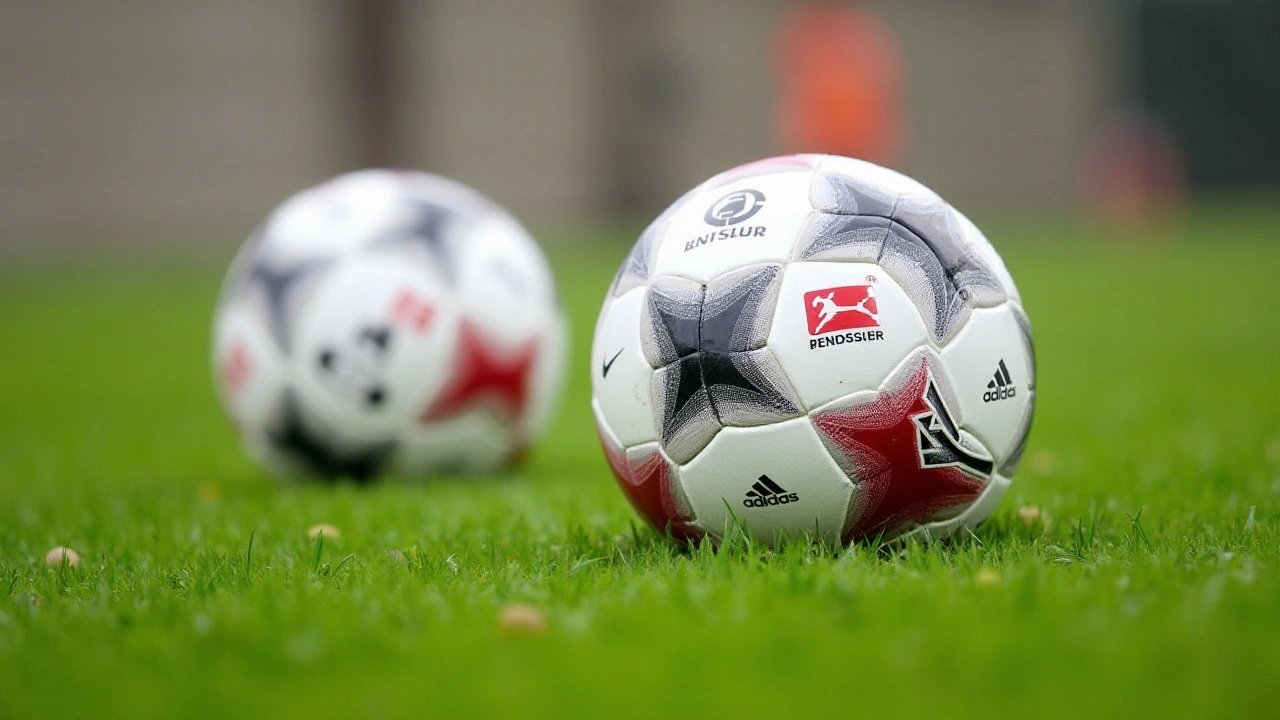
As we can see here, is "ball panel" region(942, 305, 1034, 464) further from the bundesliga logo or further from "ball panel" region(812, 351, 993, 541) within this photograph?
the bundesliga logo

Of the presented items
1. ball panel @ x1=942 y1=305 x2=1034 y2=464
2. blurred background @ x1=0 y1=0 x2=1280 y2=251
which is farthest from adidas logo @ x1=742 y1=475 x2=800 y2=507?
blurred background @ x1=0 y1=0 x2=1280 y2=251

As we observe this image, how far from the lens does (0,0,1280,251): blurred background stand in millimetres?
24703

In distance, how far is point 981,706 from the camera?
230 cm

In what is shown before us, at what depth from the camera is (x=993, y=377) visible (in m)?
3.51

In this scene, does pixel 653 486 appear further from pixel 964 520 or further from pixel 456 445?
pixel 456 445

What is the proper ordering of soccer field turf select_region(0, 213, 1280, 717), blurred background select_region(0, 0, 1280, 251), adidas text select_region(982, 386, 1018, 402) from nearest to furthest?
soccer field turf select_region(0, 213, 1280, 717), adidas text select_region(982, 386, 1018, 402), blurred background select_region(0, 0, 1280, 251)

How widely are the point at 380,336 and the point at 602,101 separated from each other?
2828 cm

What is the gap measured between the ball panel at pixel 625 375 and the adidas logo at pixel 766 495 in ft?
0.99

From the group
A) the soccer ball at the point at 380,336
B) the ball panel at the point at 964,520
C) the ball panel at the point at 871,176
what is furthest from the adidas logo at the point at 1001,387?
the soccer ball at the point at 380,336

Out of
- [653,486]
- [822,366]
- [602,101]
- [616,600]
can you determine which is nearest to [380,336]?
[653,486]

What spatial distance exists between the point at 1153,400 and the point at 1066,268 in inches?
506

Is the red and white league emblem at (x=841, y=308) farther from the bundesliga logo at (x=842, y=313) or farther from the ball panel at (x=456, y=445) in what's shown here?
the ball panel at (x=456, y=445)

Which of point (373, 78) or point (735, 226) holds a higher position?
point (735, 226)

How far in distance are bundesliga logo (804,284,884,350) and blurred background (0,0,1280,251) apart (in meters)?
18.8
